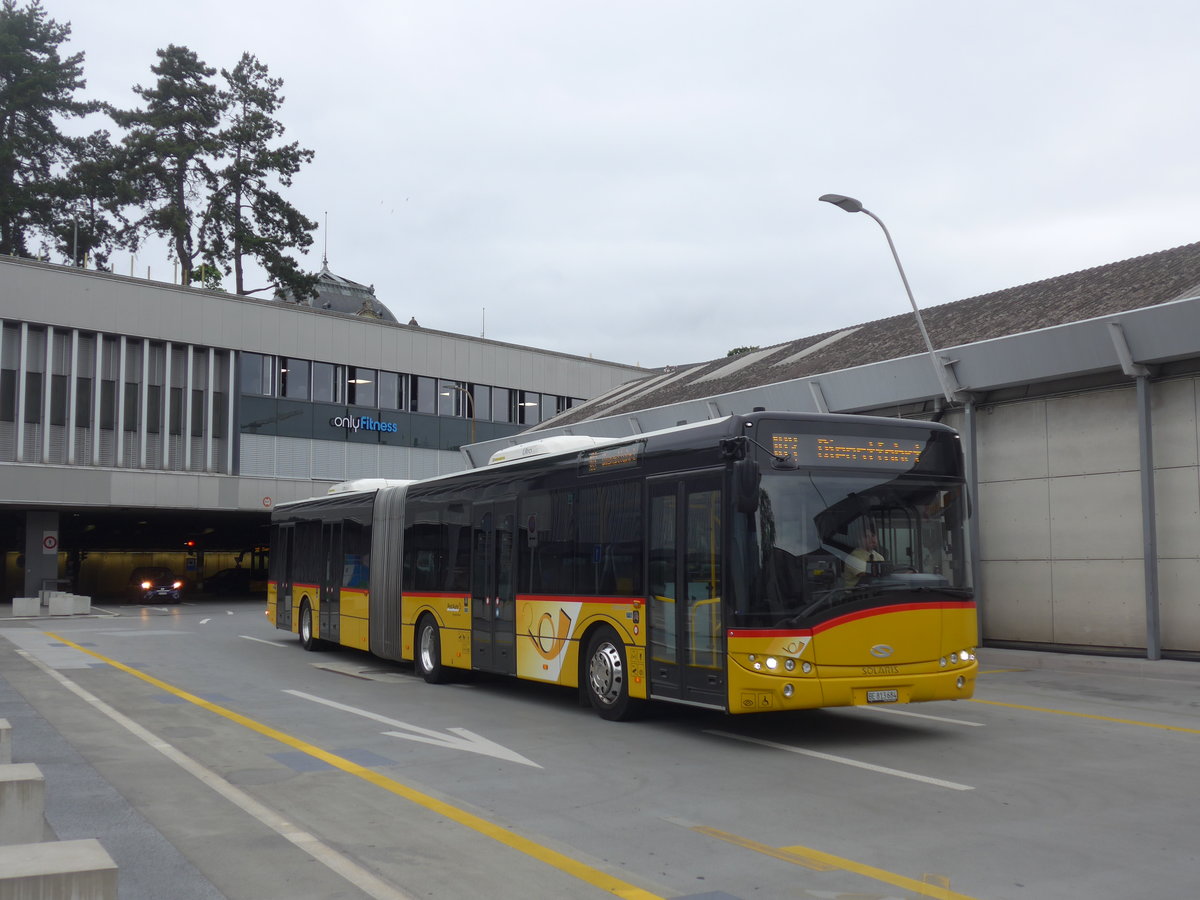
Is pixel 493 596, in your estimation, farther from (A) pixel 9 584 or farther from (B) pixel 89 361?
(A) pixel 9 584

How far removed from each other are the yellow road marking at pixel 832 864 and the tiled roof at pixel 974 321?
1463 cm

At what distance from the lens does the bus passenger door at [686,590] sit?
1066 cm

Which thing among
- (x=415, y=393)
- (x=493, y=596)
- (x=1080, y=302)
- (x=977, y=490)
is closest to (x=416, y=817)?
(x=493, y=596)

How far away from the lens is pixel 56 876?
13.5 ft

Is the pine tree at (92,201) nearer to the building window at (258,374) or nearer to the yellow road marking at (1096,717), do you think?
the building window at (258,374)

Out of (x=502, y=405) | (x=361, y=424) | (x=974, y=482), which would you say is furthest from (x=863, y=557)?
(x=502, y=405)

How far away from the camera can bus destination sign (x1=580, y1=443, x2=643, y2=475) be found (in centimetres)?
1224

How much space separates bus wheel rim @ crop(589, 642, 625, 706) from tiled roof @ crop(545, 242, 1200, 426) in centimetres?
1151

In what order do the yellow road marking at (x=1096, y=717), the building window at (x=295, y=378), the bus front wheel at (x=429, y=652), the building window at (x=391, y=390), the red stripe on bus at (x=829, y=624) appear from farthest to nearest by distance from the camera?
1. the building window at (x=391, y=390)
2. the building window at (x=295, y=378)
3. the bus front wheel at (x=429, y=652)
4. the yellow road marking at (x=1096, y=717)
5. the red stripe on bus at (x=829, y=624)

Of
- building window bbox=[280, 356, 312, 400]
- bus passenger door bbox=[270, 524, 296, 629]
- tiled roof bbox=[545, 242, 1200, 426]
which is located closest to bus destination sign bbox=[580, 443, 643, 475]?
tiled roof bbox=[545, 242, 1200, 426]

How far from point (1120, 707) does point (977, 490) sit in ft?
25.0

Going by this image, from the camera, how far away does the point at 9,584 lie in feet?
189

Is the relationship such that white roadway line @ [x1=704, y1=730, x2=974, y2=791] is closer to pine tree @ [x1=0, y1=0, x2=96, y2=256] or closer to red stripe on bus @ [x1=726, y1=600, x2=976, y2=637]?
red stripe on bus @ [x1=726, y1=600, x2=976, y2=637]

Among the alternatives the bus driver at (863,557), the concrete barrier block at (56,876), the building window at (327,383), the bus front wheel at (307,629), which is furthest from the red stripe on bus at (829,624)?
the building window at (327,383)
